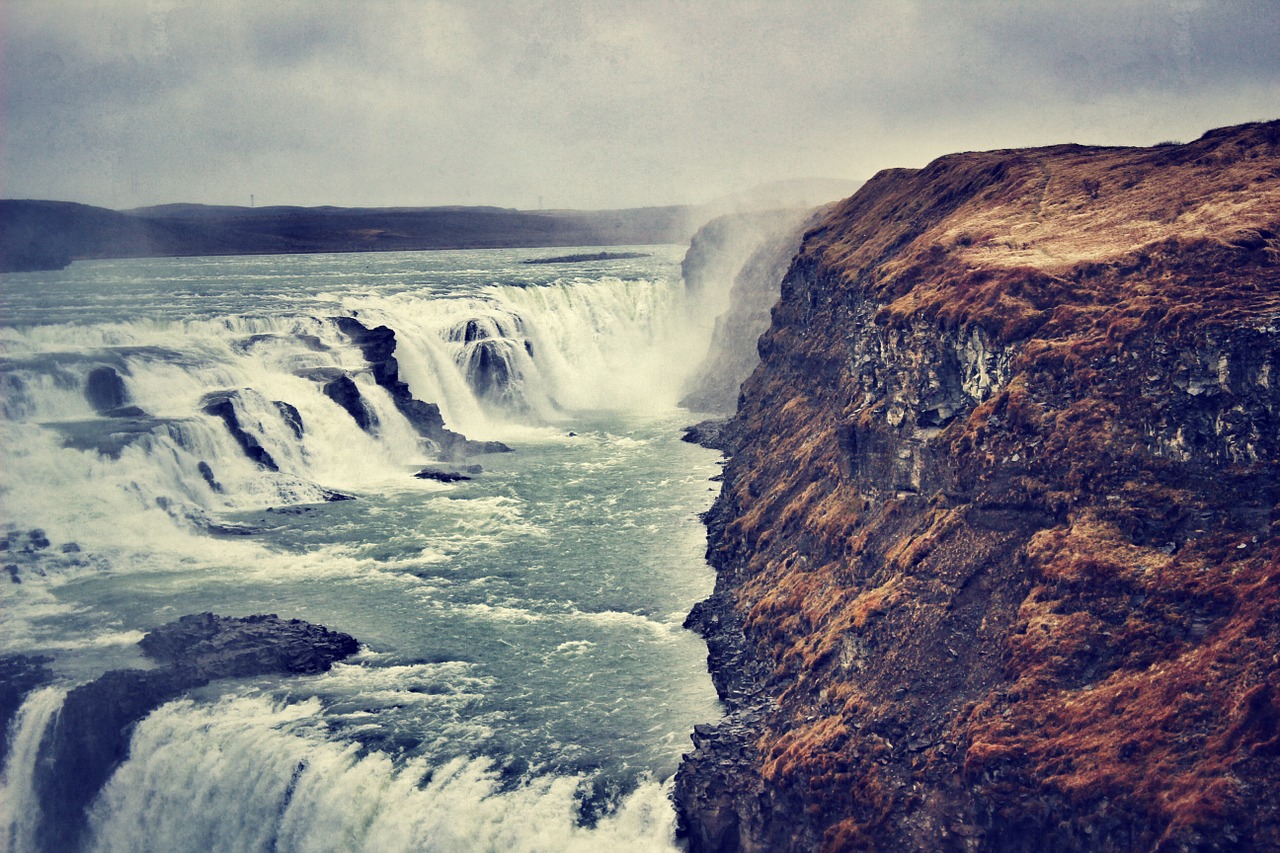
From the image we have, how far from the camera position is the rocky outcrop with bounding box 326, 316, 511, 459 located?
151 ft

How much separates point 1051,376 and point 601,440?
30857 mm

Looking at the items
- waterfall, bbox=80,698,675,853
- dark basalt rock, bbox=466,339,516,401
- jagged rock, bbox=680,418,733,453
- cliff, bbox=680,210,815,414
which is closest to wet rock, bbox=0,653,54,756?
waterfall, bbox=80,698,675,853

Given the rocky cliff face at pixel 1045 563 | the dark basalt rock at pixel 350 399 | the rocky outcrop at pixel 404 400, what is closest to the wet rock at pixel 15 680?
the rocky cliff face at pixel 1045 563

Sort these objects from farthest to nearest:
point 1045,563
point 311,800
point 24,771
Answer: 1. point 24,771
2. point 311,800
3. point 1045,563

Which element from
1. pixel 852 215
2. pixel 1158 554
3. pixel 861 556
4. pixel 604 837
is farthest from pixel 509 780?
pixel 852 215

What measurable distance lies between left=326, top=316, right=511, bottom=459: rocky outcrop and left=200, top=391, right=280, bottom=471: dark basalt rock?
27.5 ft

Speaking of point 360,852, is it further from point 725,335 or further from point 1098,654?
point 725,335

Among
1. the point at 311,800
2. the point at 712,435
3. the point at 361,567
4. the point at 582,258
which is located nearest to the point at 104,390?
the point at 361,567

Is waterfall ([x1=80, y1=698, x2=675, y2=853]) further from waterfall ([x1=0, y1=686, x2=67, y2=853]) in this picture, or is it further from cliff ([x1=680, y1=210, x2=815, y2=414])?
cliff ([x1=680, y1=210, x2=815, y2=414])

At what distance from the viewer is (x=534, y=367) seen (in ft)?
189

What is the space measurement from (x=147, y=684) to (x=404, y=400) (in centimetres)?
2524

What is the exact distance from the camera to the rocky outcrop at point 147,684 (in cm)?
2111

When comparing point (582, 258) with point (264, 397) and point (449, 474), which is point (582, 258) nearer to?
point (449, 474)

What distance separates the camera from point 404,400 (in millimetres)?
47000
